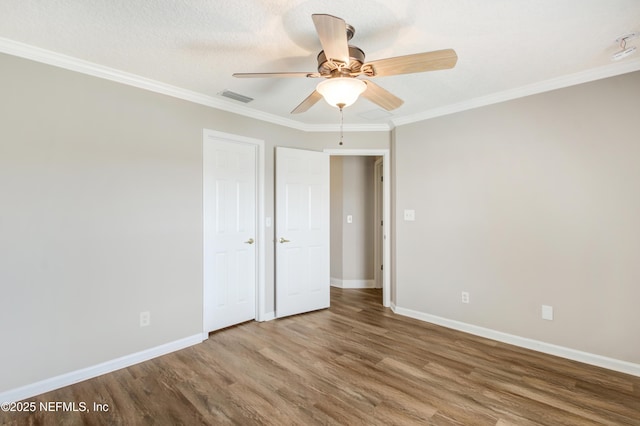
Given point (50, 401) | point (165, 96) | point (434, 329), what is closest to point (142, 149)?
point (165, 96)

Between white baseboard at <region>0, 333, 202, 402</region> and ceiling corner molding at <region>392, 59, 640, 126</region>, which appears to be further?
ceiling corner molding at <region>392, 59, 640, 126</region>

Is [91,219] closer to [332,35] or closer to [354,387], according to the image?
[332,35]

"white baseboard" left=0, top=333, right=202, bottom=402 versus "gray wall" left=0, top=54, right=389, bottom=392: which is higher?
"gray wall" left=0, top=54, right=389, bottom=392

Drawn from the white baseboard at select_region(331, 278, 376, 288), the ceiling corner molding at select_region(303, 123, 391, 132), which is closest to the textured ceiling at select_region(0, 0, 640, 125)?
the ceiling corner molding at select_region(303, 123, 391, 132)

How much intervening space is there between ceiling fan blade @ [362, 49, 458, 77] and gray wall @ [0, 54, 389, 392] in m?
2.01

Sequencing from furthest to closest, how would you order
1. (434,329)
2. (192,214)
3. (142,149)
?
(434,329), (192,214), (142,149)

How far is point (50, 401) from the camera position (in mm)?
A: 2072

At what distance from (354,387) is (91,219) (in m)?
2.44

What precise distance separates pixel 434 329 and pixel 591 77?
2762mm

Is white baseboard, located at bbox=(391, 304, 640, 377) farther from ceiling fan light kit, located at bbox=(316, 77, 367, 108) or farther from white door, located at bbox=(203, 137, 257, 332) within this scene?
ceiling fan light kit, located at bbox=(316, 77, 367, 108)

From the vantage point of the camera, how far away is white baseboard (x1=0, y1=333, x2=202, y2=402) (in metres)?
Result: 2.08

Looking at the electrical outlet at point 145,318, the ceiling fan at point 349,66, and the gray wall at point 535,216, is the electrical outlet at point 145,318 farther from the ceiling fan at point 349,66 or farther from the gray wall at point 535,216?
the gray wall at point 535,216

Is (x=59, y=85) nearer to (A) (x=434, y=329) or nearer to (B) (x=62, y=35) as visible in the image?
(B) (x=62, y=35)

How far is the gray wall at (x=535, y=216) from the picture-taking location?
8.02 ft
